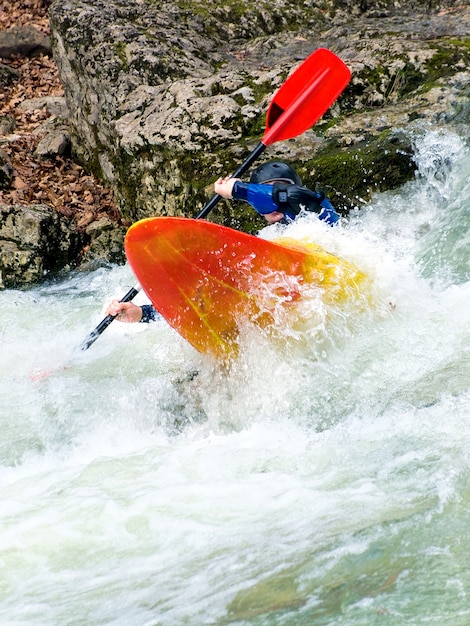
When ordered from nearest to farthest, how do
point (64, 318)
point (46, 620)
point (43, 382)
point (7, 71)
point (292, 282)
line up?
point (46, 620)
point (292, 282)
point (43, 382)
point (64, 318)
point (7, 71)

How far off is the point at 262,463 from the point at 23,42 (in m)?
8.70

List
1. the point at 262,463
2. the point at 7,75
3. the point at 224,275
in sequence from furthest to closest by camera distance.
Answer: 1. the point at 7,75
2. the point at 224,275
3. the point at 262,463

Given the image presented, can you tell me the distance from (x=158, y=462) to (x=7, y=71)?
305 inches

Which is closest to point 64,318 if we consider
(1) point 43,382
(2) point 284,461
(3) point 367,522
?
(1) point 43,382

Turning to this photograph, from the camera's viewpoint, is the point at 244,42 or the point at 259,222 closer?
the point at 259,222

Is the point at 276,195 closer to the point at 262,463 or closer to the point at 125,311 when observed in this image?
the point at 125,311

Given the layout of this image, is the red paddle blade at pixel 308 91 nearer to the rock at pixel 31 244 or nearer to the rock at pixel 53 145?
the rock at pixel 31 244

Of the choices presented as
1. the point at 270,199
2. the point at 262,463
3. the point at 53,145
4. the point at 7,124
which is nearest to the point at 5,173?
the point at 53,145

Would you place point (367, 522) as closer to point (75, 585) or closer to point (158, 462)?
point (75, 585)

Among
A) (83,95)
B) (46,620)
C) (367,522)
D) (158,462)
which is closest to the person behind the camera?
(46,620)

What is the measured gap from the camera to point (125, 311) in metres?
3.97

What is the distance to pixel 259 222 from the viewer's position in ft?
18.2

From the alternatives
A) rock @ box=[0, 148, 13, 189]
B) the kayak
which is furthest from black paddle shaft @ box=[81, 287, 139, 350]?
rock @ box=[0, 148, 13, 189]

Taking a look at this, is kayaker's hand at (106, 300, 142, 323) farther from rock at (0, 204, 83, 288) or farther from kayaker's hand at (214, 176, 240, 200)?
rock at (0, 204, 83, 288)
